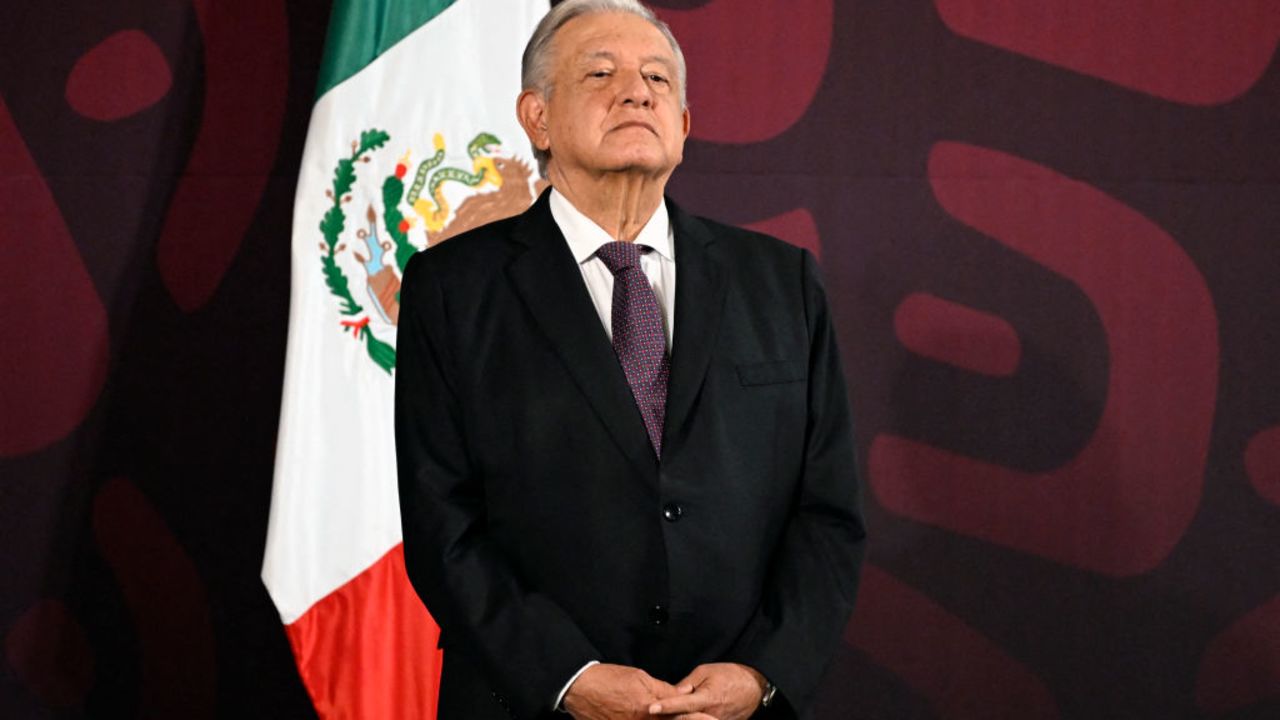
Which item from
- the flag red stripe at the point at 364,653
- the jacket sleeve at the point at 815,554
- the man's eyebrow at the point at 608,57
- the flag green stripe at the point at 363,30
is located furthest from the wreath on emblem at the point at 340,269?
the jacket sleeve at the point at 815,554

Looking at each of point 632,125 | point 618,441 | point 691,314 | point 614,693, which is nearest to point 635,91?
point 632,125

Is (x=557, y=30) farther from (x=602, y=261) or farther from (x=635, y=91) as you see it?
(x=602, y=261)

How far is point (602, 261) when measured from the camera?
1.38 meters

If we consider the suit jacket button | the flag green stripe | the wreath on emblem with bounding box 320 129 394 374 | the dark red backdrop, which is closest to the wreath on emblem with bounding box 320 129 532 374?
the wreath on emblem with bounding box 320 129 394 374

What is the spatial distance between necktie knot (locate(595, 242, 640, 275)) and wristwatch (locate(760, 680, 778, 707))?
0.50m

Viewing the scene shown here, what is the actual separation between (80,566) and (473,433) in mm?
1725

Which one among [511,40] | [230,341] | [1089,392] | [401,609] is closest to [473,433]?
[401,609]

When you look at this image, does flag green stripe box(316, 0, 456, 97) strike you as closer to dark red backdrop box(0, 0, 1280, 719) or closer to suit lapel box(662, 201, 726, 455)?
dark red backdrop box(0, 0, 1280, 719)

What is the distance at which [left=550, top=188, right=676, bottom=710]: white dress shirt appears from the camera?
1374 millimetres

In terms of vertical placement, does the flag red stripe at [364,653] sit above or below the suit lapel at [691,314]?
below

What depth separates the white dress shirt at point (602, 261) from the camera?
1374mm

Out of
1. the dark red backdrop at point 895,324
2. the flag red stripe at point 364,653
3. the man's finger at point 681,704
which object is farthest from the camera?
the dark red backdrop at point 895,324

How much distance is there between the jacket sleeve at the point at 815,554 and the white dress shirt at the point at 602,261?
0.60ft

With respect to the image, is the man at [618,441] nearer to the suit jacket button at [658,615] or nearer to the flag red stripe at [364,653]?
the suit jacket button at [658,615]
